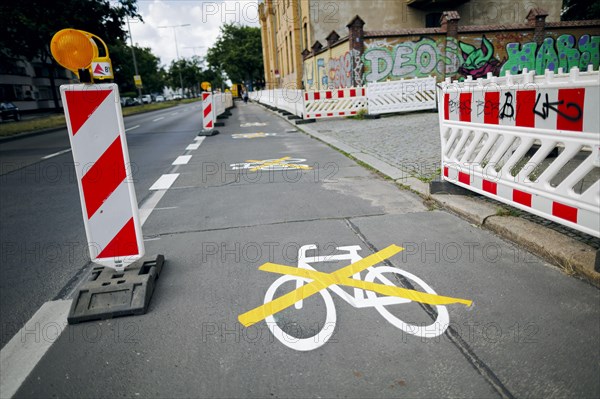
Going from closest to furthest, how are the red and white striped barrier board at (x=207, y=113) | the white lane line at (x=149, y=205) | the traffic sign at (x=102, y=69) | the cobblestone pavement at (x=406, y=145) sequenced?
1. the traffic sign at (x=102, y=69)
2. the cobblestone pavement at (x=406, y=145)
3. the white lane line at (x=149, y=205)
4. the red and white striped barrier board at (x=207, y=113)

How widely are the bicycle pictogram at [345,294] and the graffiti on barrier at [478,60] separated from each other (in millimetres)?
20239

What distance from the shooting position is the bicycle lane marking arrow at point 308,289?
2.63m

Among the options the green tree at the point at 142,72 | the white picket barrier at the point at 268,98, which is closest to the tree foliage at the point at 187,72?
the green tree at the point at 142,72

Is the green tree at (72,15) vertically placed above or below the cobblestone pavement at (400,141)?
above

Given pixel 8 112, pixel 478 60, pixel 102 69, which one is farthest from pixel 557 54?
pixel 8 112

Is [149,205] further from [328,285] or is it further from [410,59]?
[410,59]

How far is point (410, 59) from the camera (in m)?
20.5

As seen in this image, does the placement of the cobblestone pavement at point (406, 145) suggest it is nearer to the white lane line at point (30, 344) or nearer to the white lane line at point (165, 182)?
the white lane line at point (165, 182)

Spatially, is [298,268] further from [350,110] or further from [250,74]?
[250,74]

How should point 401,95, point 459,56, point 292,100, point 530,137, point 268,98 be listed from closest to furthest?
point 530,137
point 401,95
point 292,100
point 459,56
point 268,98

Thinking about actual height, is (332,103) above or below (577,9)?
below

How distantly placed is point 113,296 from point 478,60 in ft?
73.2

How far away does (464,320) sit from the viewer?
2.50 m

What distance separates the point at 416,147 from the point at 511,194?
4.78m
